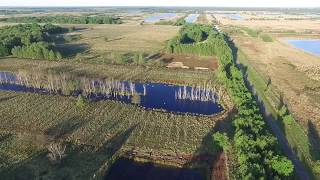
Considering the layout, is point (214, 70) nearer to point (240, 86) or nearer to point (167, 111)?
point (240, 86)

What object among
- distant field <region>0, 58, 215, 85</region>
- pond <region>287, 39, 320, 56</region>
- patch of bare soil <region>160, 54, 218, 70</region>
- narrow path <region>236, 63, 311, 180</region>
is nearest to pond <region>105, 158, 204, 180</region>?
narrow path <region>236, 63, 311, 180</region>

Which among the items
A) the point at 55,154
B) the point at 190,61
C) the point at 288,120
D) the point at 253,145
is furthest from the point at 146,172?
the point at 190,61

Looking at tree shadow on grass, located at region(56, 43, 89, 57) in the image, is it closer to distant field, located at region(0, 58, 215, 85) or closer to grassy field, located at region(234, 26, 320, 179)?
distant field, located at region(0, 58, 215, 85)

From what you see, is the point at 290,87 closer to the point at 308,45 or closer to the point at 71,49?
the point at 308,45

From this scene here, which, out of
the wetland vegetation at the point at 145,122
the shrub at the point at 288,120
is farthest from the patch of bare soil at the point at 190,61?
the shrub at the point at 288,120

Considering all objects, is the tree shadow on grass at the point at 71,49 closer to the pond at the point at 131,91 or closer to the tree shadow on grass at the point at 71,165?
the pond at the point at 131,91

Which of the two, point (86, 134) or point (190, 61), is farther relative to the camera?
point (190, 61)
